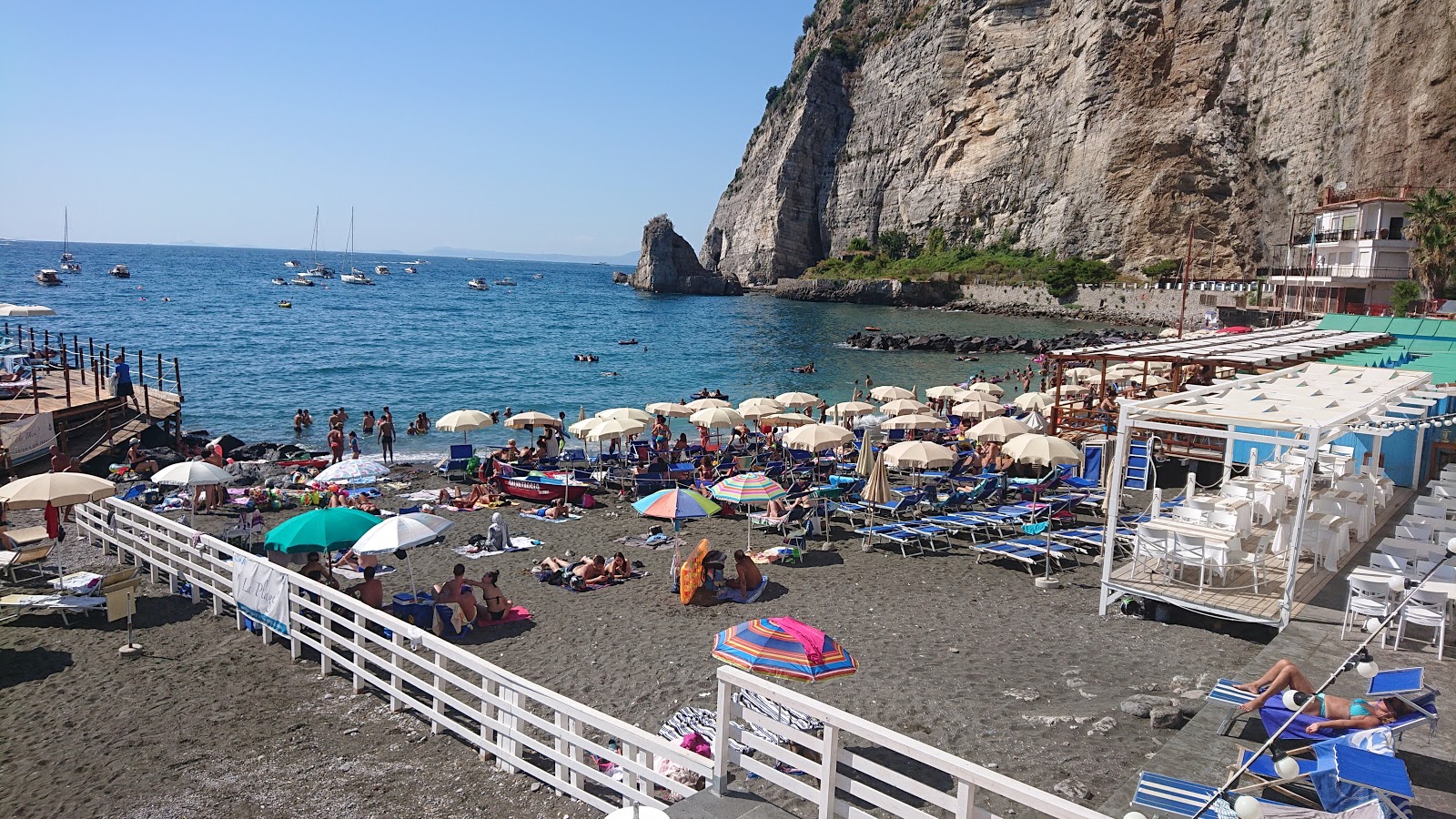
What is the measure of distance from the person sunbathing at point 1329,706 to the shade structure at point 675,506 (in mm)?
7164

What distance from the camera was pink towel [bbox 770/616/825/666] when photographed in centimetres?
744

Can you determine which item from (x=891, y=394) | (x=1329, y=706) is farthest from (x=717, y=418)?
(x=1329, y=706)

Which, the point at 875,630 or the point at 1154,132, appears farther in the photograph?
the point at 1154,132

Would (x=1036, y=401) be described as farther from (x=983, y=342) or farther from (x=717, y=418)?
(x=983, y=342)

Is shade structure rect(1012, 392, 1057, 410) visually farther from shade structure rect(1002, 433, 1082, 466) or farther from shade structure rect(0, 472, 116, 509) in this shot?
shade structure rect(0, 472, 116, 509)

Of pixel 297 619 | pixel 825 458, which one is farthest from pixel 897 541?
pixel 297 619

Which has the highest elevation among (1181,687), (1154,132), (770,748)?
(1154,132)

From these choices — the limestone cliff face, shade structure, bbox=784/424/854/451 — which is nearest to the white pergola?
shade structure, bbox=784/424/854/451

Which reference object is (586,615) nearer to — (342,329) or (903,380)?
(903,380)

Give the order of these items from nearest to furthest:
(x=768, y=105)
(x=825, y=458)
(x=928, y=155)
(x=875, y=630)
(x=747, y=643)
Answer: (x=747, y=643) < (x=875, y=630) < (x=825, y=458) < (x=928, y=155) < (x=768, y=105)

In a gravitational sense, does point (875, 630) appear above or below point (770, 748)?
below

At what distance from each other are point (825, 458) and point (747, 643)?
13.1 m

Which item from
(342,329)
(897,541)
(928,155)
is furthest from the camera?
(928,155)

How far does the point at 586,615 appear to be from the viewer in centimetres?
1132
